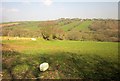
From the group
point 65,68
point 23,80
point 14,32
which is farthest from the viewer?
point 14,32

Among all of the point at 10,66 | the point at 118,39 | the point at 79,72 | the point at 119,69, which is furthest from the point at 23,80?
the point at 118,39

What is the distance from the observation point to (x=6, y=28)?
33.9 metres

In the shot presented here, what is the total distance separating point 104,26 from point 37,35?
1369 centimetres

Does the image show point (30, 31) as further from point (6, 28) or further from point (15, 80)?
point (15, 80)

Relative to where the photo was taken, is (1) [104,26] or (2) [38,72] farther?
(1) [104,26]

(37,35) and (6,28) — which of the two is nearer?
(37,35)

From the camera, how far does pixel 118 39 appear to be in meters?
26.7

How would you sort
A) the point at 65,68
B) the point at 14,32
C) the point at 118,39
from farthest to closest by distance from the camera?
the point at 14,32 < the point at 118,39 < the point at 65,68

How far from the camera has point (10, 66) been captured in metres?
8.92

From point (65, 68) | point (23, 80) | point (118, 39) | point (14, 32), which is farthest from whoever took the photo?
point (14, 32)

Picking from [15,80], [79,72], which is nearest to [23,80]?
Result: [15,80]

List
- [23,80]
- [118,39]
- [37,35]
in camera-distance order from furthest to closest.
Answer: [37,35] < [118,39] < [23,80]

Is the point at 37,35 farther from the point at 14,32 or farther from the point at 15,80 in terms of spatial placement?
the point at 15,80

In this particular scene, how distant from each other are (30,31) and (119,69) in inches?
1019
